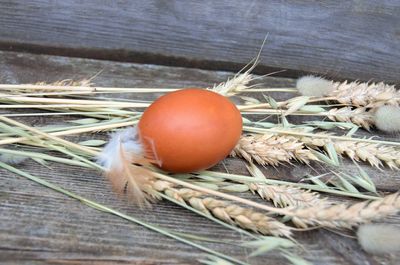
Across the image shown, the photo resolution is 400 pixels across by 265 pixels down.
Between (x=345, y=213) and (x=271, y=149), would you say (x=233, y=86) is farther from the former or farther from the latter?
(x=345, y=213)

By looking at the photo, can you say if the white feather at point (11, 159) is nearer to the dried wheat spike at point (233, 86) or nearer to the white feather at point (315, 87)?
the dried wheat spike at point (233, 86)

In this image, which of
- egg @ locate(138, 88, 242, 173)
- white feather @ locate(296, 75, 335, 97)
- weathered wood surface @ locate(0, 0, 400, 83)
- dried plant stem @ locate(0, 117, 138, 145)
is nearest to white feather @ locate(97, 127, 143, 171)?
egg @ locate(138, 88, 242, 173)

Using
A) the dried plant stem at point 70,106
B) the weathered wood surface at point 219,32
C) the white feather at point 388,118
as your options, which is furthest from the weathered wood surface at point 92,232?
the weathered wood surface at point 219,32

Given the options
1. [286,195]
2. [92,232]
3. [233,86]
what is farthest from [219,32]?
[92,232]

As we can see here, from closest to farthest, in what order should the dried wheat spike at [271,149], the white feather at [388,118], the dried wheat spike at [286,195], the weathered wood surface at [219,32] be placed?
the dried wheat spike at [286,195] < the dried wheat spike at [271,149] < the white feather at [388,118] < the weathered wood surface at [219,32]

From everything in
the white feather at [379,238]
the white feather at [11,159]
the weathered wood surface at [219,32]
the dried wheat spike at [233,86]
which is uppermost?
the weathered wood surface at [219,32]

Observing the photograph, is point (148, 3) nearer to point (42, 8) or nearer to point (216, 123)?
point (42, 8)

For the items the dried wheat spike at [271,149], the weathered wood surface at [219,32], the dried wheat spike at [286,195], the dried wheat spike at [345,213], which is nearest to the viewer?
the dried wheat spike at [345,213]
